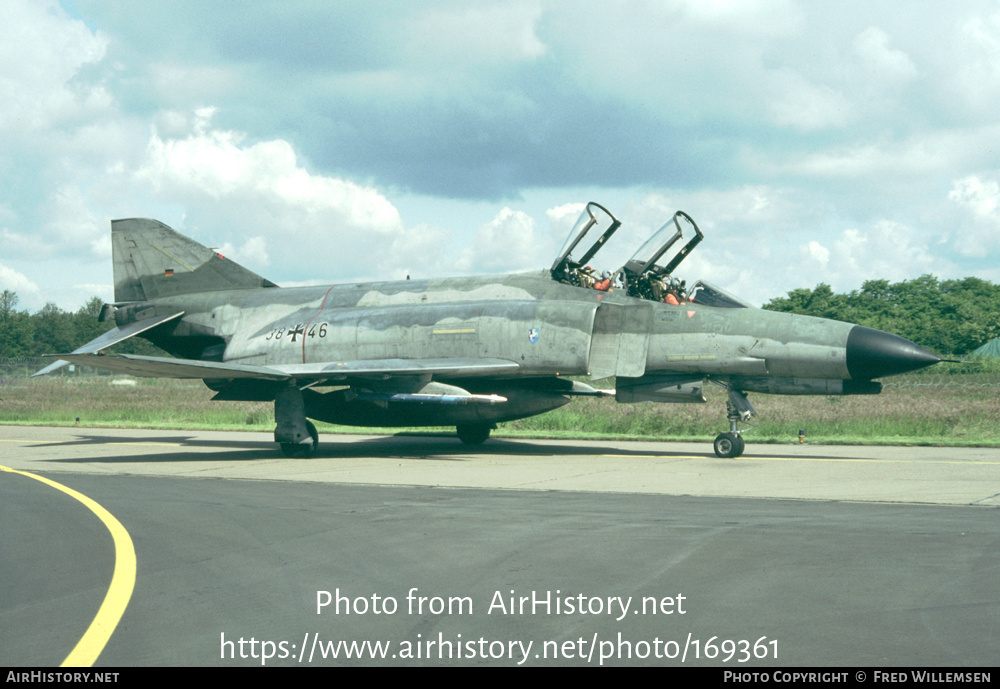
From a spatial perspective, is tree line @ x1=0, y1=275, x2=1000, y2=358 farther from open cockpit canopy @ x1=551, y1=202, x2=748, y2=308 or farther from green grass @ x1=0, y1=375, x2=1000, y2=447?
open cockpit canopy @ x1=551, y1=202, x2=748, y2=308

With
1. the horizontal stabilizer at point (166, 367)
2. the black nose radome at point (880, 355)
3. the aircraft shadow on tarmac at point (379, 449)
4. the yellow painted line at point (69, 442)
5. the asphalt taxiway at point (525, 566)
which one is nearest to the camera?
the asphalt taxiway at point (525, 566)

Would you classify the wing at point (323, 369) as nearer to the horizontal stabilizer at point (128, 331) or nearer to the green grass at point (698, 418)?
the horizontal stabilizer at point (128, 331)

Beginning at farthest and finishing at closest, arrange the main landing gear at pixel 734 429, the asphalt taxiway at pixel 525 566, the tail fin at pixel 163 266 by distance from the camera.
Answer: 1. the tail fin at pixel 163 266
2. the main landing gear at pixel 734 429
3. the asphalt taxiway at pixel 525 566

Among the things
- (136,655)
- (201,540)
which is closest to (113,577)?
(201,540)

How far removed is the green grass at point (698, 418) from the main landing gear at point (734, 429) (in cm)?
335

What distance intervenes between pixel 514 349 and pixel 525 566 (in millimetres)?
9759

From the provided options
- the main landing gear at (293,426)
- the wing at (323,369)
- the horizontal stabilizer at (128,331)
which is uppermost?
the horizontal stabilizer at (128,331)

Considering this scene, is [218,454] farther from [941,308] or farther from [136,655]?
[941,308]

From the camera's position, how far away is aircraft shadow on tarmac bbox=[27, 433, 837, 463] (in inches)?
643

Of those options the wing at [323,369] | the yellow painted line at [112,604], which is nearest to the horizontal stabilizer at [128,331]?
the wing at [323,369]

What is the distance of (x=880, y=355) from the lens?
44.7 feet

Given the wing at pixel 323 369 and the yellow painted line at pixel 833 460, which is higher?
Answer: the wing at pixel 323 369

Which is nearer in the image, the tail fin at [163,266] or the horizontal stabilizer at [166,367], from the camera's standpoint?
the horizontal stabilizer at [166,367]

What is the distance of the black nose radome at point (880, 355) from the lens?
13406mm
